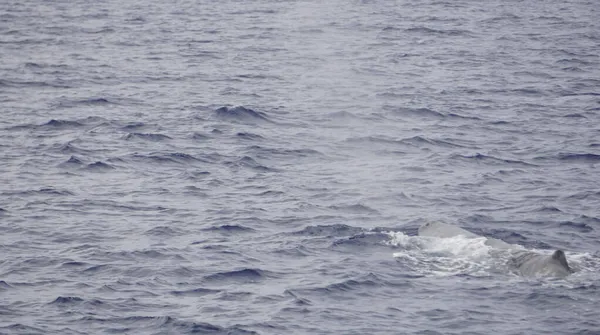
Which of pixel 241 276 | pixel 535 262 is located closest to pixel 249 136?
pixel 241 276

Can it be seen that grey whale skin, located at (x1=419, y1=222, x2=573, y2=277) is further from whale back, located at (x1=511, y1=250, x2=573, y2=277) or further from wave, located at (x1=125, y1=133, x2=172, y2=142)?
wave, located at (x1=125, y1=133, x2=172, y2=142)

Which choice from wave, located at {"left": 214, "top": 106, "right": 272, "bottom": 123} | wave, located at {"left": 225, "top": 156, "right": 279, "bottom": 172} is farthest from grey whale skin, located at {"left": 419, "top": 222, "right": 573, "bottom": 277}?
wave, located at {"left": 214, "top": 106, "right": 272, "bottom": 123}

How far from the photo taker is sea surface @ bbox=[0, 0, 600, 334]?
88.5 ft

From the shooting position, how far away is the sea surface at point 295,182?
88.5 ft

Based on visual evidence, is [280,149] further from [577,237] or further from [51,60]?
[51,60]

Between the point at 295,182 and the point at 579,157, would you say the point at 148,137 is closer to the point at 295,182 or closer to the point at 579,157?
the point at 295,182

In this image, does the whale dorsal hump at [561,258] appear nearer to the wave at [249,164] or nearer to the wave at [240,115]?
the wave at [249,164]

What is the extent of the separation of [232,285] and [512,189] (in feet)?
42.7

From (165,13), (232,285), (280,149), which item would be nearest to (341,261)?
(232,285)

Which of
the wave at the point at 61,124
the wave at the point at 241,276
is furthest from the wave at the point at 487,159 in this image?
the wave at the point at 61,124

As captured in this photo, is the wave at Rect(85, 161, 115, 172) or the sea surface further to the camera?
the wave at Rect(85, 161, 115, 172)

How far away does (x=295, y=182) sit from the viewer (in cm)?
3825

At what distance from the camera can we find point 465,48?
6806 centimetres

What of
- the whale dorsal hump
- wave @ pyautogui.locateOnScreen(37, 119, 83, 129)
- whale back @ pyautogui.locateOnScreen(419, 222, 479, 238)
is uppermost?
the whale dorsal hump
